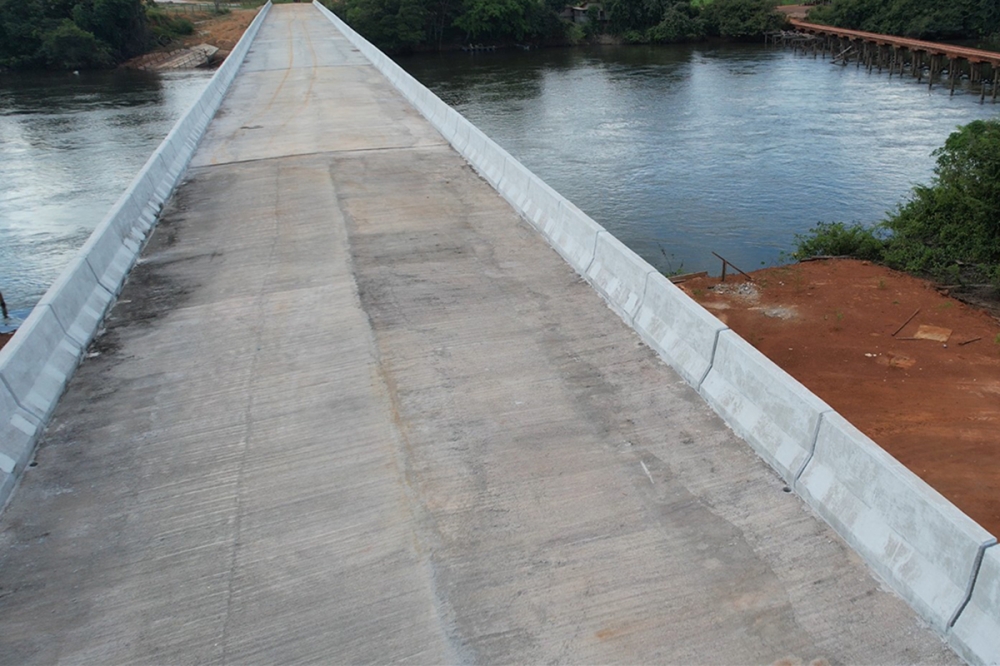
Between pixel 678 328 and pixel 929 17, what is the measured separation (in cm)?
6385

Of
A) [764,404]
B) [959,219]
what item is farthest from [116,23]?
[764,404]

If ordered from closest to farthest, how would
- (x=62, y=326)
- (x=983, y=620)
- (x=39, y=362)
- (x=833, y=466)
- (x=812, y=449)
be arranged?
(x=983, y=620) < (x=833, y=466) < (x=812, y=449) < (x=39, y=362) < (x=62, y=326)

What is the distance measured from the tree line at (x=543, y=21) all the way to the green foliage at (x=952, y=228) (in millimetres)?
51949

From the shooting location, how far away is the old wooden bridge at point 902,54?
147 ft

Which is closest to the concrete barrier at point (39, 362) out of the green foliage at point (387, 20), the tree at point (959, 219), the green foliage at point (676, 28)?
the tree at point (959, 219)

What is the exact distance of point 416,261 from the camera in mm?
10938

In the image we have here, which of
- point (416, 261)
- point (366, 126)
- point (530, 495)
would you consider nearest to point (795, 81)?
point (366, 126)

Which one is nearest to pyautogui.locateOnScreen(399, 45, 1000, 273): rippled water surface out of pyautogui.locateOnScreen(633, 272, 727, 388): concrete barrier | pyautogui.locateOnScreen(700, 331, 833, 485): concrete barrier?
pyautogui.locateOnScreen(633, 272, 727, 388): concrete barrier

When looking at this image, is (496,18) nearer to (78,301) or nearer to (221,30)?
(221,30)

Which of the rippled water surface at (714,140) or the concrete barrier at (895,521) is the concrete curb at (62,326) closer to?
the concrete barrier at (895,521)

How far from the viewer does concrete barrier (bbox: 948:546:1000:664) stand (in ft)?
14.4

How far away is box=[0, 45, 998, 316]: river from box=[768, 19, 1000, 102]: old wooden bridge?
2.28m

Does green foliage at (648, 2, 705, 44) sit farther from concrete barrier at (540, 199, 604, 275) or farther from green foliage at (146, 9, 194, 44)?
concrete barrier at (540, 199, 604, 275)

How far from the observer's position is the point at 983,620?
448 cm
